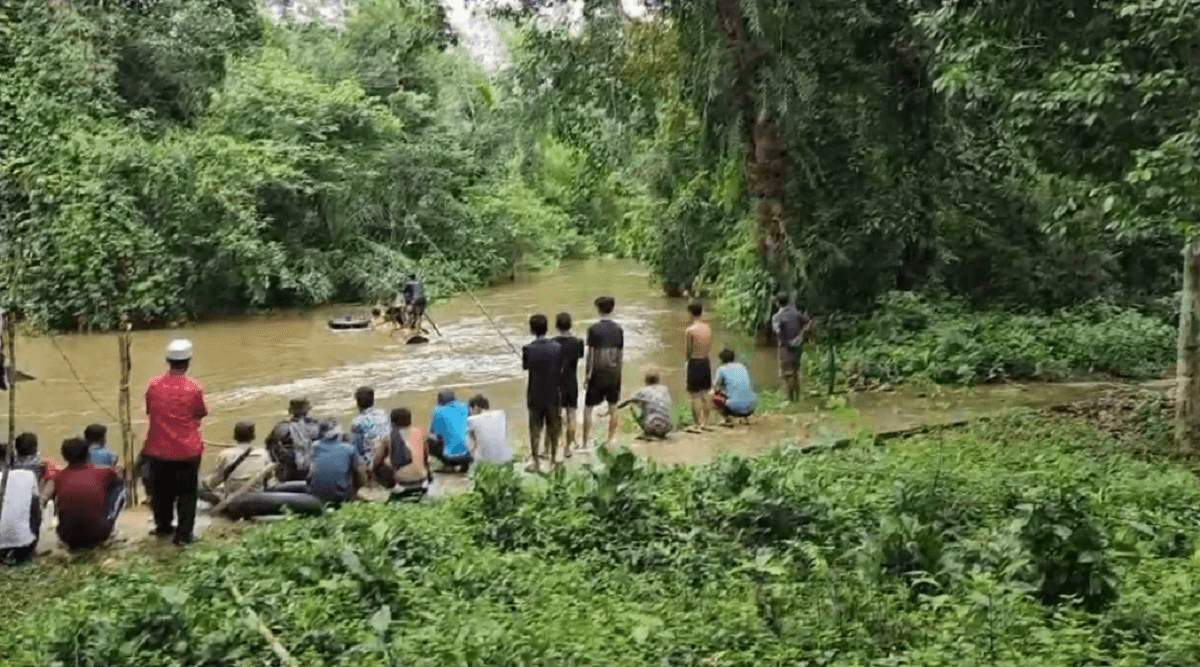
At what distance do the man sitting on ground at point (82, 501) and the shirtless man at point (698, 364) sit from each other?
239 inches

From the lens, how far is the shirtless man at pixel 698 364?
1248cm

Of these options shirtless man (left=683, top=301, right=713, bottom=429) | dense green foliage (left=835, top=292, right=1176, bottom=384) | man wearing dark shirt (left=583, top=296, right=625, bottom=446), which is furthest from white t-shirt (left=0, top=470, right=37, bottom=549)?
dense green foliage (left=835, top=292, right=1176, bottom=384)

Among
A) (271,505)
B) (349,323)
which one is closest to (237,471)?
(271,505)

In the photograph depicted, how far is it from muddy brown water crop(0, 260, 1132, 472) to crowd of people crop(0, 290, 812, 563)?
80 centimetres

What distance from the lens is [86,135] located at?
27.9 metres

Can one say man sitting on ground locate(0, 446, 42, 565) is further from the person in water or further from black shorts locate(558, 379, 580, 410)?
the person in water

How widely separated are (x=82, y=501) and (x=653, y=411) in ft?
18.2

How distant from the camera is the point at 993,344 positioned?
15695mm

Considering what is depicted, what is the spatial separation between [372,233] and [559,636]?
30342mm

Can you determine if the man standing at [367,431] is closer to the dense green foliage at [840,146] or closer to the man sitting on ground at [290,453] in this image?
the man sitting on ground at [290,453]

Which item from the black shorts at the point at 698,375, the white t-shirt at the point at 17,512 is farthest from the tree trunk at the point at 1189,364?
the white t-shirt at the point at 17,512

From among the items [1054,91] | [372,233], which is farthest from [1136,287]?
[372,233]

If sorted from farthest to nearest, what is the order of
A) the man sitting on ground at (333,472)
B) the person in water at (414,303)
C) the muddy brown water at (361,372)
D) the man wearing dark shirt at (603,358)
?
the person in water at (414,303)
the muddy brown water at (361,372)
the man wearing dark shirt at (603,358)
the man sitting on ground at (333,472)

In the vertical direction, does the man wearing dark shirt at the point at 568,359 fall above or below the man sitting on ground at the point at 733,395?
above
